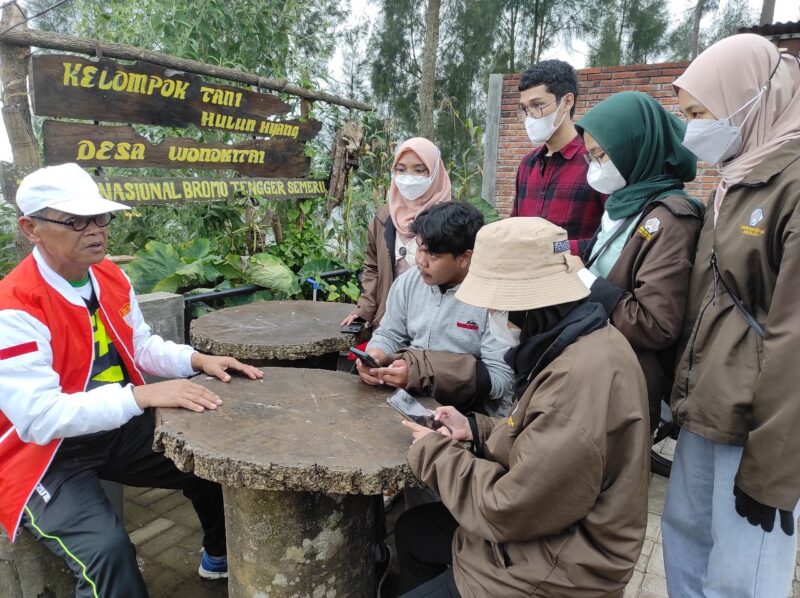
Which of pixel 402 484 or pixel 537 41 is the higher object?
pixel 537 41

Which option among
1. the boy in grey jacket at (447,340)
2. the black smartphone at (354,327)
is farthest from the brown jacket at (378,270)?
the boy in grey jacket at (447,340)

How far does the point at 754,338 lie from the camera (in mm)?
1516

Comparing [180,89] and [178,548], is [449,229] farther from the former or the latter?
[180,89]

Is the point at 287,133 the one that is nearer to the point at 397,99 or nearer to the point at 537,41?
the point at 397,99

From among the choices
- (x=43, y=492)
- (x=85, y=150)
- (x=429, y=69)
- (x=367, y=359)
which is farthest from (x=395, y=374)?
(x=429, y=69)

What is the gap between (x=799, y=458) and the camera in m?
1.38

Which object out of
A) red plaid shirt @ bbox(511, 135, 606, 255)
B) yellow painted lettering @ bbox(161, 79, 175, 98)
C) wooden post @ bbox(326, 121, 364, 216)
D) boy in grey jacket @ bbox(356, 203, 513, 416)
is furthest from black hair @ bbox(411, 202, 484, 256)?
wooden post @ bbox(326, 121, 364, 216)

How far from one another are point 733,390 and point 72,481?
6.86 feet

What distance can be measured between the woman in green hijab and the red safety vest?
5.71ft

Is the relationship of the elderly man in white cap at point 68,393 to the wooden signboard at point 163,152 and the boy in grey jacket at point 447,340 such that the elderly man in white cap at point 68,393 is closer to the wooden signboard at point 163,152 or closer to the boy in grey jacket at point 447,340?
the boy in grey jacket at point 447,340

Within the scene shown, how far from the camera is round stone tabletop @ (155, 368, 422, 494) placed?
4.92 feet

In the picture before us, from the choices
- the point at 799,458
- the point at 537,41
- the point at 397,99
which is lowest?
the point at 799,458

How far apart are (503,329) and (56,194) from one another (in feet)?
4.99

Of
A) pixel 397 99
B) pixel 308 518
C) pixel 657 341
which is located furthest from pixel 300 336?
pixel 397 99
